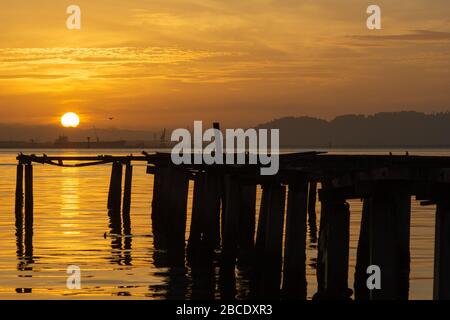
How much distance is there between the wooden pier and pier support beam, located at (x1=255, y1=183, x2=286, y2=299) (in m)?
0.03

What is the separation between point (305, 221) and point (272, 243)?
7.68 feet

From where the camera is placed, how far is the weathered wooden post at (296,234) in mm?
22086

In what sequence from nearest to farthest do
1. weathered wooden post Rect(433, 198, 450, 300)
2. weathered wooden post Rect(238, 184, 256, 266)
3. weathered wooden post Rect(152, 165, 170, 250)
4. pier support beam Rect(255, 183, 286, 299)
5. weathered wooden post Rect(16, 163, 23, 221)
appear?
weathered wooden post Rect(433, 198, 450, 300), pier support beam Rect(255, 183, 286, 299), weathered wooden post Rect(238, 184, 256, 266), weathered wooden post Rect(152, 165, 170, 250), weathered wooden post Rect(16, 163, 23, 221)

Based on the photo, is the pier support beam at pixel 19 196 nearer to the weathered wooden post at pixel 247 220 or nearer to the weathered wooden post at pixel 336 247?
the weathered wooden post at pixel 247 220

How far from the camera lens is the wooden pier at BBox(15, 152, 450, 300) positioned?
50.4 feet

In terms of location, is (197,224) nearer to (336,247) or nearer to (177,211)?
(177,211)

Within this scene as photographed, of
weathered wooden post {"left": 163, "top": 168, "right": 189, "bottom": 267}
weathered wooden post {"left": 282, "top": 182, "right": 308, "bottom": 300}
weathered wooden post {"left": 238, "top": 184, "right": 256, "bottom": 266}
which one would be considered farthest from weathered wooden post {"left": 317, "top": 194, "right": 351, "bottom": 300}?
weathered wooden post {"left": 163, "top": 168, "right": 189, "bottom": 267}

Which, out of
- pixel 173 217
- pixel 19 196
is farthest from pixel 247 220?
pixel 19 196

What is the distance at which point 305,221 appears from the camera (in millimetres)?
22547

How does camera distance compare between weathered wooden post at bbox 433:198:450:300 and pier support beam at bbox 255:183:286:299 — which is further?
pier support beam at bbox 255:183:286:299

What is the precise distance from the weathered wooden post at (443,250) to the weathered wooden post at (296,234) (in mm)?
7180

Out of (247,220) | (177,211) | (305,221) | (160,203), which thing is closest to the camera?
(305,221)

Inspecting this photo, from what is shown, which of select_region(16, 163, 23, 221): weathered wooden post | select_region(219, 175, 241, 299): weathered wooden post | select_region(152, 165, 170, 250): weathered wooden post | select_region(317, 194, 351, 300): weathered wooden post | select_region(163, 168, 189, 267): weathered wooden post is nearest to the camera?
select_region(317, 194, 351, 300): weathered wooden post

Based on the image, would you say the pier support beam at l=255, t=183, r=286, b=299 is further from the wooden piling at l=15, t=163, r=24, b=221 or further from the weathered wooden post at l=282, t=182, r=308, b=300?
the wooden piling at l=15, t=163, r=24, b=221
